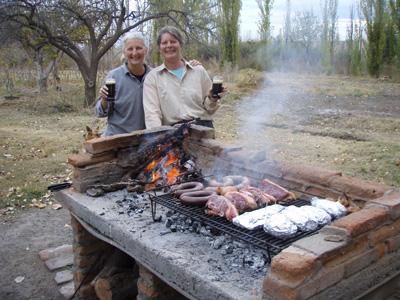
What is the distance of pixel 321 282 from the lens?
186cm

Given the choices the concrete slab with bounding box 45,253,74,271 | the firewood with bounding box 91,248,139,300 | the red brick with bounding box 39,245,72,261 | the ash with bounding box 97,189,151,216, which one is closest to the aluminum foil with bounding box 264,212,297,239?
the ash with bounding box 97,189,151,216

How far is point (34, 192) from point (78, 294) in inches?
117

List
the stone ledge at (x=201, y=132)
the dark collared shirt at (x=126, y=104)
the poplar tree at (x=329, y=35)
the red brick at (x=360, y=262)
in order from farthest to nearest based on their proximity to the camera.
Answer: the poplar tree at (x=329, y=35) → the dark collared shirt at (x=126, y=104) → the stone ledge at (x=201, y=132) → the red brick at (x=360, y=262)

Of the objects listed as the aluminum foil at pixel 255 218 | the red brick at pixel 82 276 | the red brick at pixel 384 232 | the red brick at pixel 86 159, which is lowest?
the red brick at pixel 82 276

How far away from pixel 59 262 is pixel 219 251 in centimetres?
268

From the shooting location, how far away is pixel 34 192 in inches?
238

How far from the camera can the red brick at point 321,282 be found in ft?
5.77

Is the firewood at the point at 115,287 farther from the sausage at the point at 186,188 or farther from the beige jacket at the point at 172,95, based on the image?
the beige jacket at the point at 172,95

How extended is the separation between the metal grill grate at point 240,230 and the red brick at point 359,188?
10.7 inches

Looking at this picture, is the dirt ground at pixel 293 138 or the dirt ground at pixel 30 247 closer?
the dirt ground at pixel 30 247

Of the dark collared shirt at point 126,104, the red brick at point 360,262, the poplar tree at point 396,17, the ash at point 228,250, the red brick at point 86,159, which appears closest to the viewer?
the red brick at point 360,262

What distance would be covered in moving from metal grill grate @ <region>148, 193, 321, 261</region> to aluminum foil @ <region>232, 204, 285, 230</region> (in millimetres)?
39

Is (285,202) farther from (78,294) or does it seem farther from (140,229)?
(78,294)

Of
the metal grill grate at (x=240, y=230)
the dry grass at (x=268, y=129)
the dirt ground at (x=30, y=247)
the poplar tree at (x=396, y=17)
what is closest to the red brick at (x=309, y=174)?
the metal grill grate at (x=240, y=230)
